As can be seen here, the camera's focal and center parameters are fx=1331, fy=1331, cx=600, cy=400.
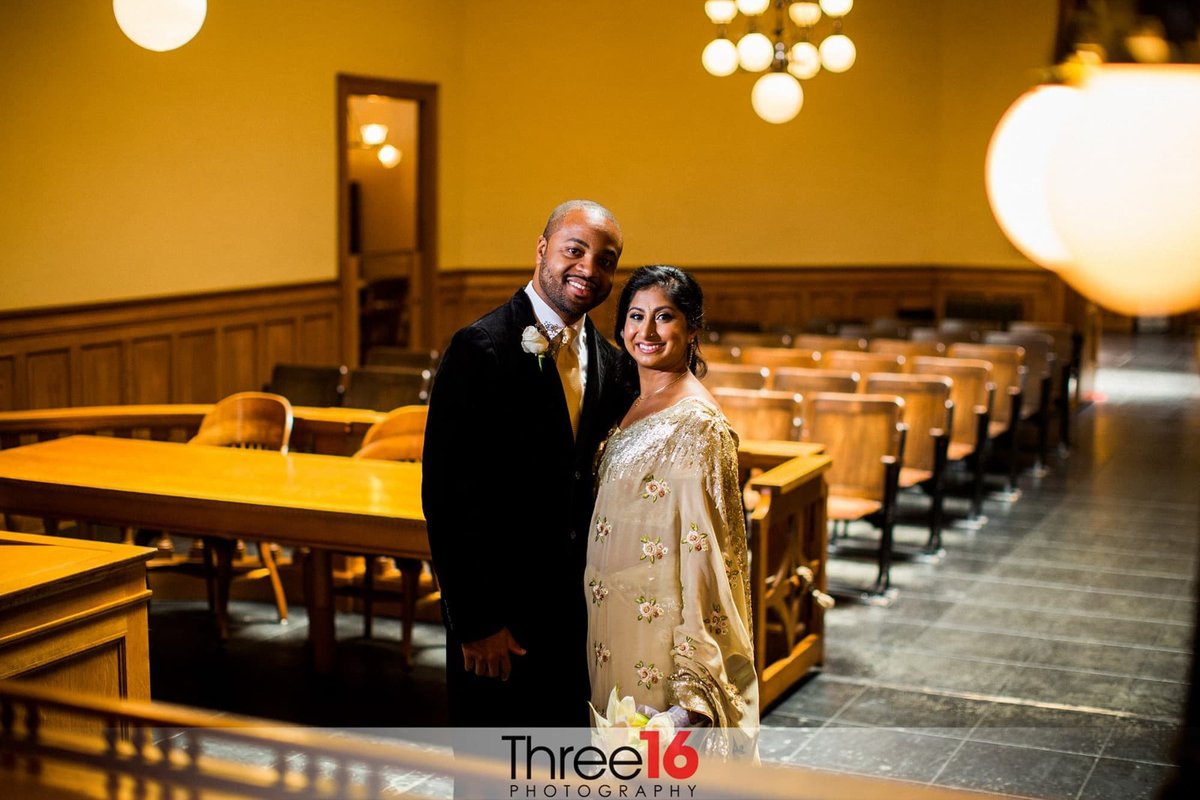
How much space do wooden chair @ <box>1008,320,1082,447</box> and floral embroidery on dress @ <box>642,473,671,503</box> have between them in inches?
293

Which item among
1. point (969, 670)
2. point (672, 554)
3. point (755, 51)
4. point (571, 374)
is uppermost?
point (755, 51)

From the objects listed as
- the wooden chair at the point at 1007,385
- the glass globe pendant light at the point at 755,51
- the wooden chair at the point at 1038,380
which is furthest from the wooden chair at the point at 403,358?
the wooden chair at the point at 1038,380

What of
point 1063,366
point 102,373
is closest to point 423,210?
point 102,373

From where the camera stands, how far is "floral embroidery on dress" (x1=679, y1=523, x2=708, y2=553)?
2.60 m

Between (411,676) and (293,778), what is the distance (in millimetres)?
3225

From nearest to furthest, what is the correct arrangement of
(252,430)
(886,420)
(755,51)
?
(252,430)
(886,420)
(755,51)

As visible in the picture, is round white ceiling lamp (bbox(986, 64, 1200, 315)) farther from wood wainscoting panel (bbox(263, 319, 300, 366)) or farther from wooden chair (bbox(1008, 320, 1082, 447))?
wooden chair (bbox(1008, 320, 1082, 447))

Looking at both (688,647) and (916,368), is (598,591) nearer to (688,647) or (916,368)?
(688,647)

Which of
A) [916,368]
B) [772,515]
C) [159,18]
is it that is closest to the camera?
[772,515]

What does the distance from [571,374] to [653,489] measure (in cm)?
38

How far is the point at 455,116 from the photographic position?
11.3 metres

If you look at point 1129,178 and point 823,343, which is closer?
point 1129,178

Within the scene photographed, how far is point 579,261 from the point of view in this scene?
2.76 metres

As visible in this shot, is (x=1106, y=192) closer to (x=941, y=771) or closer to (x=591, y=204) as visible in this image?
(x=591, y=204)
